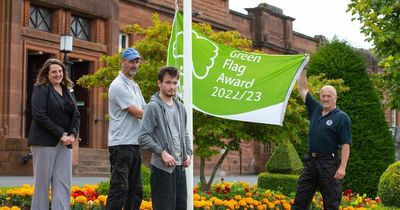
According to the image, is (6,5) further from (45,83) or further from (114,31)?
(45,83)

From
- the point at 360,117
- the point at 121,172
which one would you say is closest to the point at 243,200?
the point at 121,172

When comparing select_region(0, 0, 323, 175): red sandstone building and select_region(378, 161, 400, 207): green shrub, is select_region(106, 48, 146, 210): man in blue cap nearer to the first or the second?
select_region(378, 161, 400, 207): green shrub

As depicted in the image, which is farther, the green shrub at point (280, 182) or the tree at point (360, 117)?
the tree at point (360, 117)

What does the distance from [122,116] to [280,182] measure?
8.93 meters

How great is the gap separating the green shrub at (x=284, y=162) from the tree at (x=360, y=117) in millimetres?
1586

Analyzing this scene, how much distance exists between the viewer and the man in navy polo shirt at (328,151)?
958 centimetres

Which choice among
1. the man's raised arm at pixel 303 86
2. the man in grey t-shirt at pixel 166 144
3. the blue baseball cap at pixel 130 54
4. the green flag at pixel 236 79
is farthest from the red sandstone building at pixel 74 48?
the man in grey t-shirt at pixel 166 144

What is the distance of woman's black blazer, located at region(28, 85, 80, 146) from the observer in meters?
8.35

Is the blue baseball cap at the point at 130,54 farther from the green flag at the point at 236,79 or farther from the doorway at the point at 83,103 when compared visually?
the doorway at the point at 83,103

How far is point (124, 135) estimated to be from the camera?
841 cm

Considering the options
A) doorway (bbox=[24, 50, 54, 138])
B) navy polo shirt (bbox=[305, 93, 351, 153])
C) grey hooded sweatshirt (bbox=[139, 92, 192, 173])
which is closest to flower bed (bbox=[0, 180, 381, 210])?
navy polo shirt (bbox=[305, 93, 351, 153])

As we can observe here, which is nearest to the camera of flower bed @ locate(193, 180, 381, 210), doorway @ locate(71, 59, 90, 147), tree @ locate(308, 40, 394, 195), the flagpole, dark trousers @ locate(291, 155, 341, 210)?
the flagpole

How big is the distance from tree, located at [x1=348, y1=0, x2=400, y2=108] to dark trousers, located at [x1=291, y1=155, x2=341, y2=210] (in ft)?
36.4

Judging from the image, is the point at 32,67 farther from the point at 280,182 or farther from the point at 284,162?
the point at 280,182
